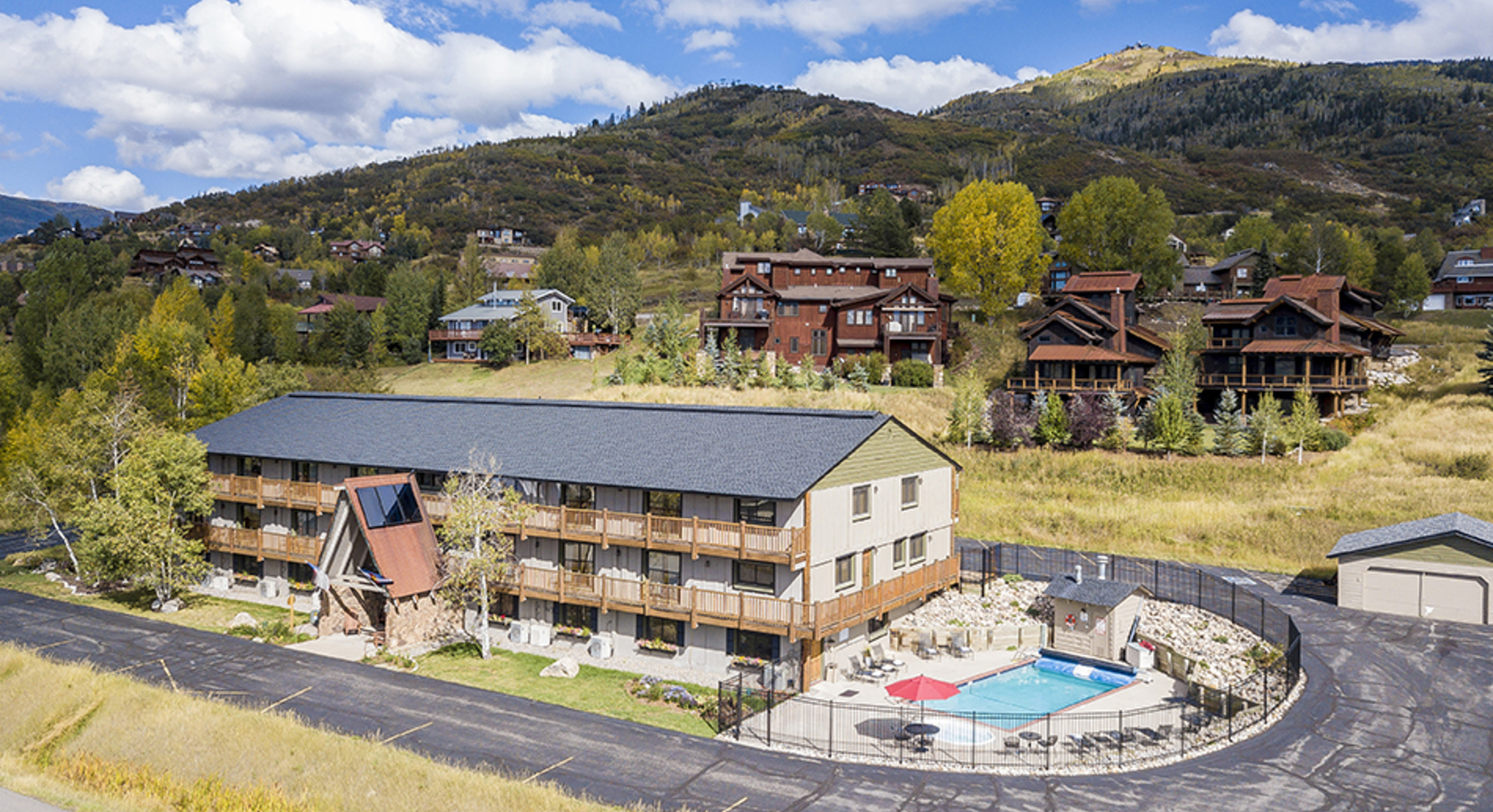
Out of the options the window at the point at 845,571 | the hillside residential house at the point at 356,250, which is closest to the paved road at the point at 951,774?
the window at the point at 845,571

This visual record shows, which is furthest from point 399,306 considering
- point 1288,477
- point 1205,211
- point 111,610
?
point 1205,211

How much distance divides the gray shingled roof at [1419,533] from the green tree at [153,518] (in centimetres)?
5359

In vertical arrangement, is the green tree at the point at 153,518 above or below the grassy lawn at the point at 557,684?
above

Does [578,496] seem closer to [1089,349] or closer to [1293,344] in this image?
[1089,349]

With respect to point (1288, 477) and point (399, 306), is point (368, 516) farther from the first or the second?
point (399, 306)

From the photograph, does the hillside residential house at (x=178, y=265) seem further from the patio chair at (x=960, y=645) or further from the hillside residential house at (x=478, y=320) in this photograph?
the patio chair at (x=960, y=645)

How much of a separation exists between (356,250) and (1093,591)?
588 ft

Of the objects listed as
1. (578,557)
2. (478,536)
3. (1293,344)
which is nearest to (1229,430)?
(1293,344)

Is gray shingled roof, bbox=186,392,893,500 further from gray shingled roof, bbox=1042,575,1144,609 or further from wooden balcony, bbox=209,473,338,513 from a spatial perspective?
gray shingled roof, bbox=1042,575,1144,609

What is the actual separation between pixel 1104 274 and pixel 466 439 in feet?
187

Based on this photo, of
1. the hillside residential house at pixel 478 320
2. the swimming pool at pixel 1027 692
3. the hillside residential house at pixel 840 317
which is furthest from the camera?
the hillside residential house at pixel 478 320

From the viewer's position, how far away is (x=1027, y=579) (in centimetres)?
4416

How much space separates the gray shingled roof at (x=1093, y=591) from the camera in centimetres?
3503

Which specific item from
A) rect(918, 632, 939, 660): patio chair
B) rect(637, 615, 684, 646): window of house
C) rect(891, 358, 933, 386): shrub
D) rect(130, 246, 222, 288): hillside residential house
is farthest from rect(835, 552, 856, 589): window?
rect(130, 246, 222, 288): hillside residential house
